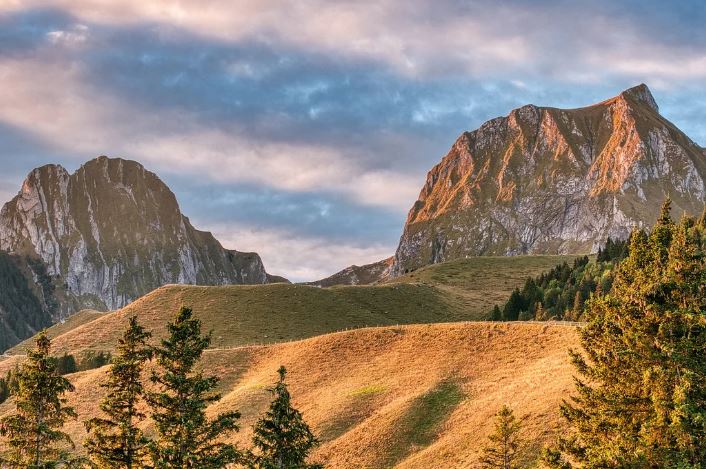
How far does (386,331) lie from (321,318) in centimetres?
5119

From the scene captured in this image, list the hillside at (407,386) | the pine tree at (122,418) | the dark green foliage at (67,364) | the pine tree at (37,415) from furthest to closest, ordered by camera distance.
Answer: the dark green foliage at (67,364) → the hillside at (407,386) → the pine tree at (37,415) → the pine tree at (122,418)

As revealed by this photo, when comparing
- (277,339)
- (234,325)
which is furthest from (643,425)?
(234,325)

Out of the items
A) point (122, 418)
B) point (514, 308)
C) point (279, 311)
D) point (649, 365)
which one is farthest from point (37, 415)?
point (514, 308)

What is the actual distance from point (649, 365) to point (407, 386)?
149 feet

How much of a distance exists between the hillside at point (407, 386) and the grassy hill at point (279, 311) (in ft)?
90.9

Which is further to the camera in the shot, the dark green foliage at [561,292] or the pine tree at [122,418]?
the dark green foliage at [561,292]

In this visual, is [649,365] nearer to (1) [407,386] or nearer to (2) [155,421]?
(2) [155,421]

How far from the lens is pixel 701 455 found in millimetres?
21047

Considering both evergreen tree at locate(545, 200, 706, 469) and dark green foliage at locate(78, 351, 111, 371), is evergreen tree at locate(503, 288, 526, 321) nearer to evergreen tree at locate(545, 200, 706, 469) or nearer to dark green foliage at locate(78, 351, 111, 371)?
dark green foliage at locate(78, 351, 111, 371)

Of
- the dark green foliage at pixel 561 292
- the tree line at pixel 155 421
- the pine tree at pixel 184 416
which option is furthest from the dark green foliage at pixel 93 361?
the pine tree at pixel 184 416

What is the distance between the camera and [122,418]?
101ft

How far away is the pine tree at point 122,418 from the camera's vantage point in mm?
29797

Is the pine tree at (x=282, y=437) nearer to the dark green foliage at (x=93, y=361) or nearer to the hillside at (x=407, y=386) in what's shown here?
the hillside at (x=407, y=386)

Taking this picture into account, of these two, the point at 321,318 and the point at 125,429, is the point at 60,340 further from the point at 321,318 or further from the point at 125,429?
the point at 125,429
